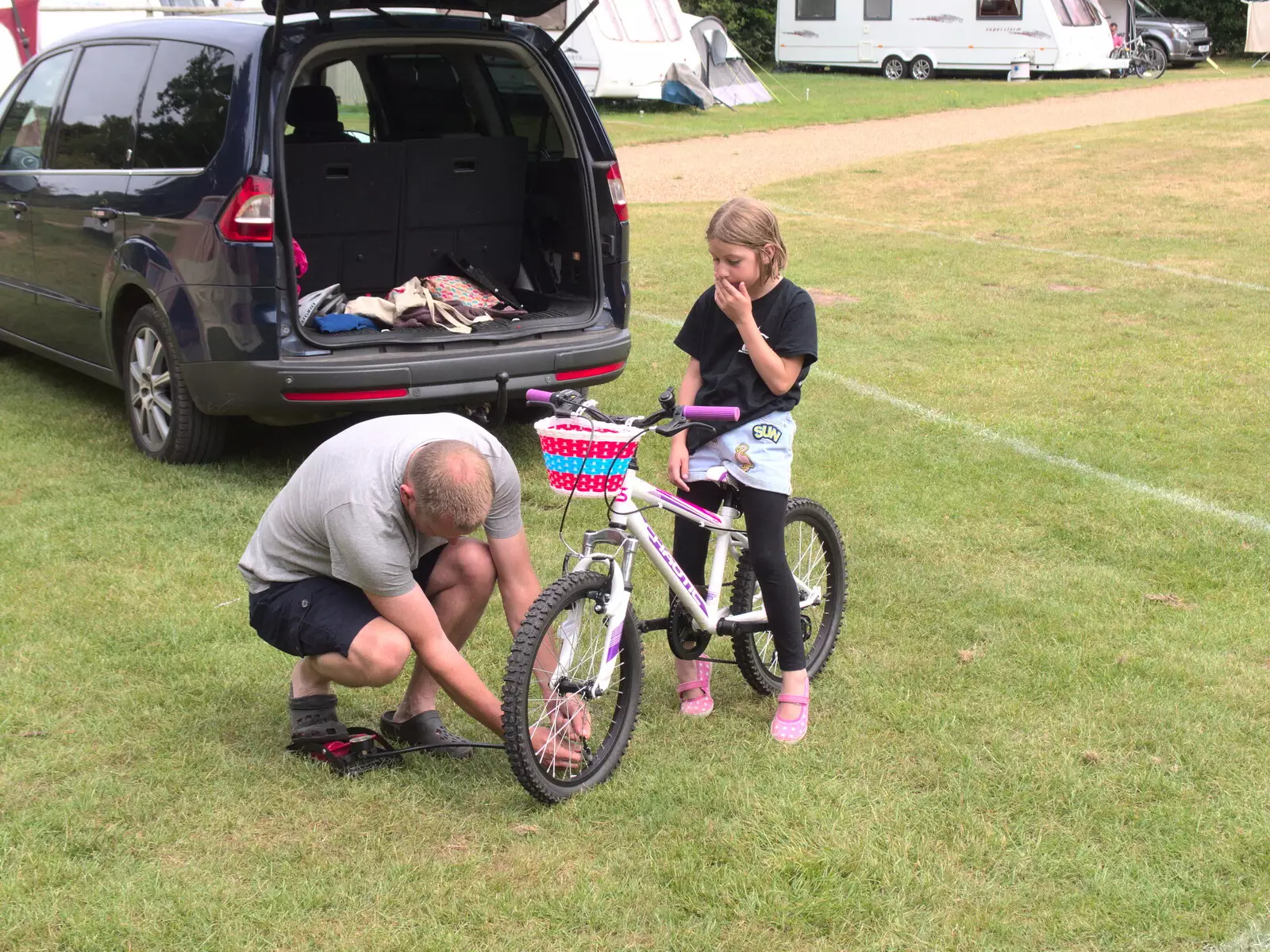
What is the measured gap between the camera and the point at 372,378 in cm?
548

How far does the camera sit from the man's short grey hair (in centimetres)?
324

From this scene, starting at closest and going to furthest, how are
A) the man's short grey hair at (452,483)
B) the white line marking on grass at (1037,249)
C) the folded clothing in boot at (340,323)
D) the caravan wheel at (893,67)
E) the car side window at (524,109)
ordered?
1. the man's short grey hair at (452,483)
2. the folded clothing in boot at (340,323)
3. the car side window at (524,109)
4. the white line marking on grass at (1037,249)
5. the caravan wheel at (893,67)

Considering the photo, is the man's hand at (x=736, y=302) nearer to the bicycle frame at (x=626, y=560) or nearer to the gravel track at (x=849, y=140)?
the bicycle frame at (x=626, y=560)

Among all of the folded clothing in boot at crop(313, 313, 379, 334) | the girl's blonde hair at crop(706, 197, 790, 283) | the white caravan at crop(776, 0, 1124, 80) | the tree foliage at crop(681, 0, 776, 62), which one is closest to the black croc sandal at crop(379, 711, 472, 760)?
the girl's blonde hair at crop(706, 197, 790, 283)

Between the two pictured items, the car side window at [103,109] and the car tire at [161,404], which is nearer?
the car tire at [161,404]

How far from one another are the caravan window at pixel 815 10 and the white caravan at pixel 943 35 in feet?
0.06

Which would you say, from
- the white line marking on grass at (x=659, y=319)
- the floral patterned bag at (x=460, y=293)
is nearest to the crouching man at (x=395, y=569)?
the floral patterned bag at (x=460, y=293)

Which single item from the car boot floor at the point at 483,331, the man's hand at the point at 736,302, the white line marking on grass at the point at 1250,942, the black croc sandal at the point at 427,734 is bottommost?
the white line marking on grass at the point at 1250,942

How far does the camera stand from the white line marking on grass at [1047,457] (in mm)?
5555

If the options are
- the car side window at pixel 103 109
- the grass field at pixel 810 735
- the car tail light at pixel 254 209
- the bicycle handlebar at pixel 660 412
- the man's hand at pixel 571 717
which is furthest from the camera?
the car side window at pixel 103 109

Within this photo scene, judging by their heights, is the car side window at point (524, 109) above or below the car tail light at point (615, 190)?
above

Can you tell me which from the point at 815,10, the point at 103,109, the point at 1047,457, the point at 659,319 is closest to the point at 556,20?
the point at 815,10

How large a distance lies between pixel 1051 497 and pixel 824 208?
8510 mm

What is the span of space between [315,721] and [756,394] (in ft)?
4.73
